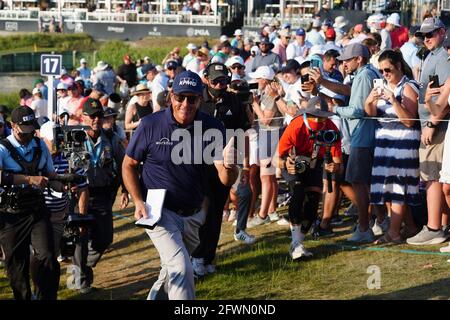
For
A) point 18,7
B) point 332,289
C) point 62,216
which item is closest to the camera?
point 332,289

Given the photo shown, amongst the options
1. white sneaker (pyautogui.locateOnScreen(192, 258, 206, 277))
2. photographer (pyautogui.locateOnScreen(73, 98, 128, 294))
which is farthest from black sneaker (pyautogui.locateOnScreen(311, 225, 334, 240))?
photographer (pyautogui.locateOnScreen(73, 98, 128, 294))

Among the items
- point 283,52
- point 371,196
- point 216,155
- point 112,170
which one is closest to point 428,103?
point 371,196

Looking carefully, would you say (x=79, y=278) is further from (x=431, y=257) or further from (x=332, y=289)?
(x=431, y=257)

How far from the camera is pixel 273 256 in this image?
33.9 feet

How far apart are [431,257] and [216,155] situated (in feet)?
10.0

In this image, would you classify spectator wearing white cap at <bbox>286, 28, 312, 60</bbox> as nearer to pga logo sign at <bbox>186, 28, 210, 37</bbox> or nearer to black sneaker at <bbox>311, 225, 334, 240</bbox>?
black sneaker at <bbox>311, 225, 334, 240</bbox>

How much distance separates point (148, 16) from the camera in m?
44.3

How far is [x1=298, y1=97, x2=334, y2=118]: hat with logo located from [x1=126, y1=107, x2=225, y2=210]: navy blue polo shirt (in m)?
2.42

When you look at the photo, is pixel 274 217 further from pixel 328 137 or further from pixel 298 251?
pixel 328 137

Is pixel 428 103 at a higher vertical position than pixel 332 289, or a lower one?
higher

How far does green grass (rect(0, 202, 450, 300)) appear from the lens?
898 centimetres

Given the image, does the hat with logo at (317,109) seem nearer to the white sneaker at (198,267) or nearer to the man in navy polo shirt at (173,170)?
the white sneaker at (198,267)
